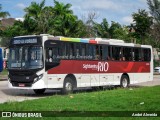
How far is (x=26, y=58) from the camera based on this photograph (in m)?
19.2

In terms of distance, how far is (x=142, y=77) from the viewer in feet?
88.0

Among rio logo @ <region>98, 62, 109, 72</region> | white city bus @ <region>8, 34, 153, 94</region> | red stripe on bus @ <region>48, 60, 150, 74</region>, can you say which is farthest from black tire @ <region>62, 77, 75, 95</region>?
rio logo @ <region>98, 62, 109, 72</region>

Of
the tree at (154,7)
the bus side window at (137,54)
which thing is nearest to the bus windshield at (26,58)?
the bus side window at (137,54)

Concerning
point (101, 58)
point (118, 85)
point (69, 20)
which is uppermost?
point (69, 20)

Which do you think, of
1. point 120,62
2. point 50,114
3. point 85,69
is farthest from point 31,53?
point 50,114

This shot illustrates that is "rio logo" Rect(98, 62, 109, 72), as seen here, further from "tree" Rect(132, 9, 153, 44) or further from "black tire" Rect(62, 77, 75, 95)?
"tree" Rect(132, 9, 153, 44)

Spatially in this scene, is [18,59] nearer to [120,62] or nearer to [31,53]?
[31,53]

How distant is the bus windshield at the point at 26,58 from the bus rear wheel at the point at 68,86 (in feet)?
6.64

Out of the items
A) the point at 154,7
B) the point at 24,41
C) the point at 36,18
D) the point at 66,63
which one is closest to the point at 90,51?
the point at 66,63

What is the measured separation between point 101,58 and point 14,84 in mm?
5762

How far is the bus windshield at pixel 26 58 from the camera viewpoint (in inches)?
741

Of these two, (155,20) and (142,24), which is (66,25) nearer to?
(142,24)

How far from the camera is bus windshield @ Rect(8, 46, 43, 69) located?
18.8 metres

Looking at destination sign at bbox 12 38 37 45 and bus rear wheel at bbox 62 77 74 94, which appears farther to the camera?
bus rear wheel at bbox 62 77 74 94
